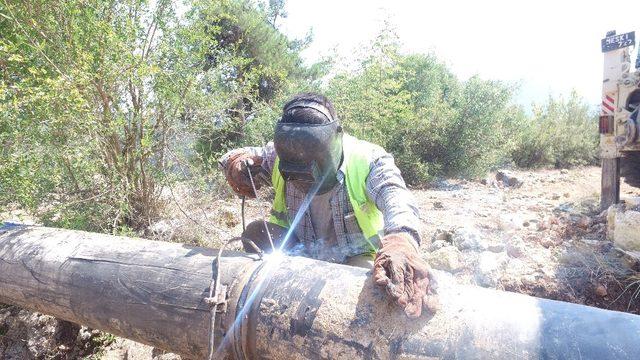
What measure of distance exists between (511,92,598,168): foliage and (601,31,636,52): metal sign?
588 centimetres

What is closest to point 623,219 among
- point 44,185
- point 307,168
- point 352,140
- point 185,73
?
point 352,140

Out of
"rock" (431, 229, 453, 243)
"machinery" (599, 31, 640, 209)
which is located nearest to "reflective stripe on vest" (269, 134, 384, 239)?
"rock" (431, 229, 453, 243)

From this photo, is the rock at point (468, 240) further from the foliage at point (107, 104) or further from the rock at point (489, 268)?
the foliage at point (107, 104)

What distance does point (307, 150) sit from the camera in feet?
7.11

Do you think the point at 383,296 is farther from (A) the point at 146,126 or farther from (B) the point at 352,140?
(A) the point at 146,126

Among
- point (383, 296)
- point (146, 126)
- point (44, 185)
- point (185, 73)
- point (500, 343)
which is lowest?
point (500, 343)

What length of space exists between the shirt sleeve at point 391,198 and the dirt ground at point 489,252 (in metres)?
0.73

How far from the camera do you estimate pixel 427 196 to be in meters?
7.77

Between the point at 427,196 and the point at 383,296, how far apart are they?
6495 mm

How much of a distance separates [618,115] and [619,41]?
88cm

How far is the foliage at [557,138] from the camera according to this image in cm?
1152

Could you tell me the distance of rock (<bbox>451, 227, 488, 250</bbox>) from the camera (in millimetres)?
4340

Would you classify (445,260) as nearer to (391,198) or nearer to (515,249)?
(515,249)

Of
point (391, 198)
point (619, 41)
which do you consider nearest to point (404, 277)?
point (391, 198)
